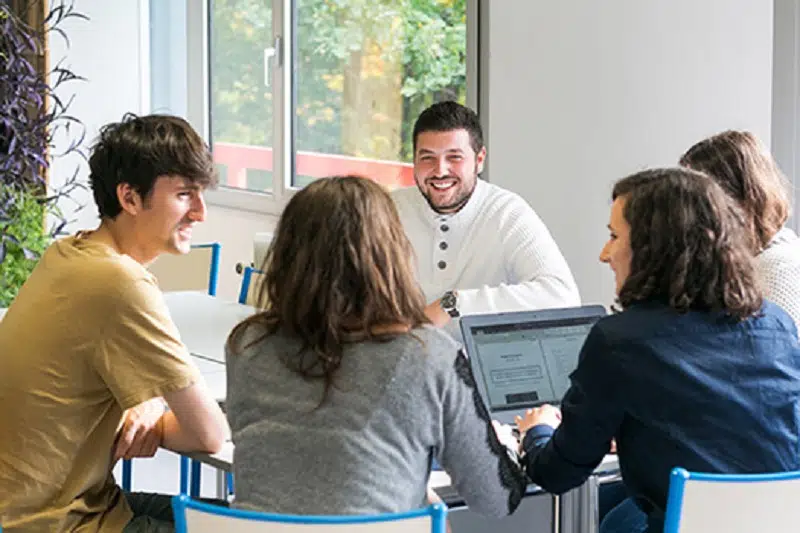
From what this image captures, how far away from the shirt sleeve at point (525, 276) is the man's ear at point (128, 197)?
1021mm

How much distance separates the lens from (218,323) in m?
3.84

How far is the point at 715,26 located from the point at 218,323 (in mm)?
1791

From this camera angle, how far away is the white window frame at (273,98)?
640 centimetres

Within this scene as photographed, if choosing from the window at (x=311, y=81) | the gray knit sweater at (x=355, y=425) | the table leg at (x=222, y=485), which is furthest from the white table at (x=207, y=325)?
the window at (x=311, y=81)

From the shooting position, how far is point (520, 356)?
2.67 meters

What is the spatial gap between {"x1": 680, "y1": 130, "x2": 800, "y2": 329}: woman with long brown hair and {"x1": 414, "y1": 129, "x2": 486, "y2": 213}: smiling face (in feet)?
2.30

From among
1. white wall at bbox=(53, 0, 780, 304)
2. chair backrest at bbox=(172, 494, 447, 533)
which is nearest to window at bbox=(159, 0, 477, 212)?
white wall at bbox=(53, 0, 780, 304)

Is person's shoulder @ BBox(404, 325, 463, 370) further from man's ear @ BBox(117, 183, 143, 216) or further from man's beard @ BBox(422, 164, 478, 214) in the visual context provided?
man's beard @ BBox(422, 164, 478, 214)

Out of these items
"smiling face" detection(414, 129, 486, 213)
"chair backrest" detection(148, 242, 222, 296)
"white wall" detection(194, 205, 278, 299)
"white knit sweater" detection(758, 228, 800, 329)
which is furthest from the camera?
"white wall" detection(194, 205, 278, 299)

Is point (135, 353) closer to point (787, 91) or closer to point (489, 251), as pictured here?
point (489, 251)

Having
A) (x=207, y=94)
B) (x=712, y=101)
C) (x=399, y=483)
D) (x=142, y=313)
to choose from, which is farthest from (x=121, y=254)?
(x=207, y=94)

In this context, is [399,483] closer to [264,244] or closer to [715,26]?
[715,26]

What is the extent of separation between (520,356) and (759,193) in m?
0.77

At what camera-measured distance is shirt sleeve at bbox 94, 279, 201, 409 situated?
229 centimetres
